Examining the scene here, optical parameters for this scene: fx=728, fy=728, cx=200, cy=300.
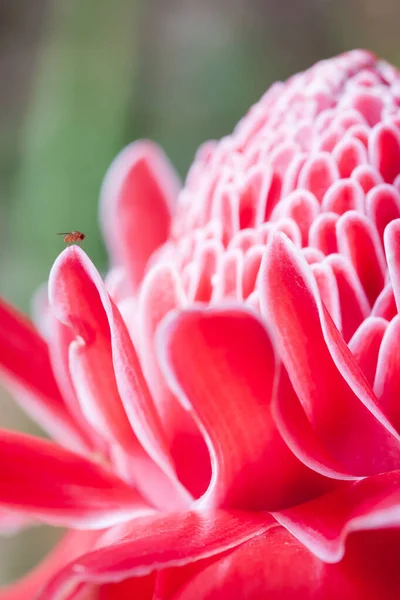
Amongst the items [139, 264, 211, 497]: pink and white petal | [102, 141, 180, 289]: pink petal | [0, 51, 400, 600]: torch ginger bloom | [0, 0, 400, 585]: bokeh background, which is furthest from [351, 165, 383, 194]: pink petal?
[0, 0, 400, 585]: bokeh background

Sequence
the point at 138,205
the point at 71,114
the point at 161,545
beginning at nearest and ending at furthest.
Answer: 1. the point at 161,545
2. the point at 138,205
3. the point at 71,114

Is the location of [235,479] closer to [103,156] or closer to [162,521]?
[162,521]

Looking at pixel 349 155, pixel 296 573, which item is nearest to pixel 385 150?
pixel 349 155

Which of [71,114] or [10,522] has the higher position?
[71,114]

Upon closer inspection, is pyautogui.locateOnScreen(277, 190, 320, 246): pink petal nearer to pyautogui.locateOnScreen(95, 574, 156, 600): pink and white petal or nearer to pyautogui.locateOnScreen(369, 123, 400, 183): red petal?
pyautogui.locateOnScreen(369, 123, 400, 183): red petal

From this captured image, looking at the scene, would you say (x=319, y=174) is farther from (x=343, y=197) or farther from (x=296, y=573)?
(x=296, y=573)

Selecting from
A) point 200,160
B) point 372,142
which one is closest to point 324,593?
point 372,142

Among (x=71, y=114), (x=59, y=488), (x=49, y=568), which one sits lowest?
(x=49, y=568)
